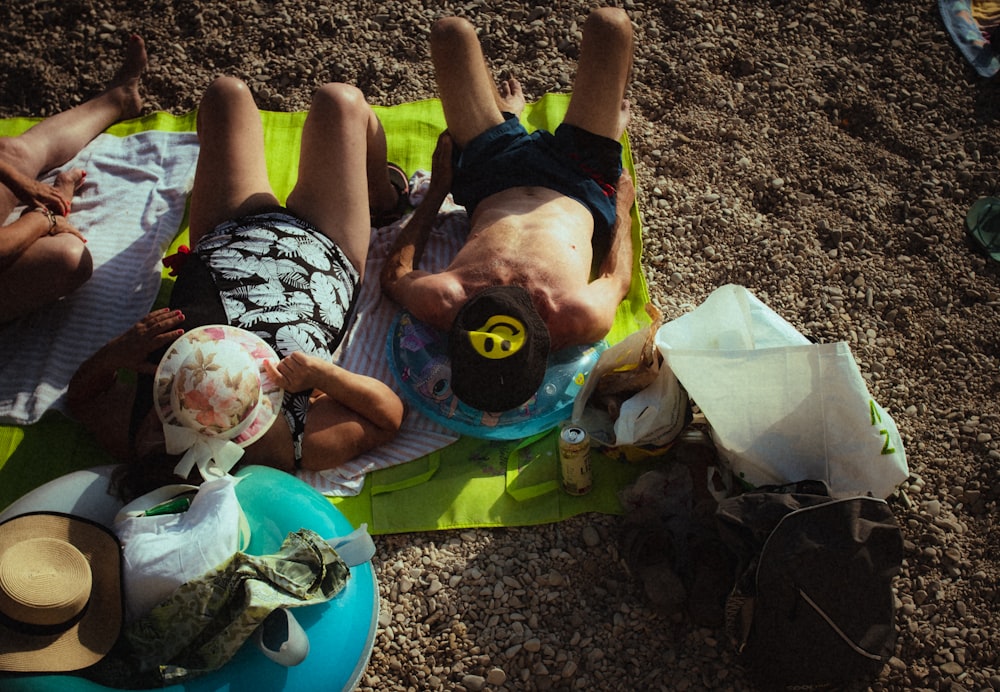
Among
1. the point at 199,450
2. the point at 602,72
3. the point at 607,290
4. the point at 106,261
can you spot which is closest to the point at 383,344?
the point at 607,290

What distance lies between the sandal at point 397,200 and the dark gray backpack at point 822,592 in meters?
2.33

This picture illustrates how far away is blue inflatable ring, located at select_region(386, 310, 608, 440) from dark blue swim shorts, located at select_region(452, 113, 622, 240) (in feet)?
2.24

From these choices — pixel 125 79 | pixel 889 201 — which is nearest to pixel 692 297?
pixel 889 201

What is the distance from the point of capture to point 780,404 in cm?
296

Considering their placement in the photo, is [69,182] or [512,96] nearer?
[69,182]

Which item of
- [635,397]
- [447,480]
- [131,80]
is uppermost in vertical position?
[131,80]

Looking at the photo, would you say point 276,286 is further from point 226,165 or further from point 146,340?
point 226,165

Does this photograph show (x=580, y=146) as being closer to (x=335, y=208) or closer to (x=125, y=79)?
(x=335, y=208)

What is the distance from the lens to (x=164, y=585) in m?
2.46

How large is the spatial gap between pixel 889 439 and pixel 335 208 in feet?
7.85

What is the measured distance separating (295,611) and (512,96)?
9.68ft

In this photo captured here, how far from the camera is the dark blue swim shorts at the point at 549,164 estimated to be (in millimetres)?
3773

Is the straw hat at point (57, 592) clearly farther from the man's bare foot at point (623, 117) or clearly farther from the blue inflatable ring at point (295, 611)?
the man's bare foot at point (623, 117)

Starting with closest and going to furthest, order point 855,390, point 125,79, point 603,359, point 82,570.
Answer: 1. point 82,570
2. point 855,390
3. point 603,359
4. point 125,79
